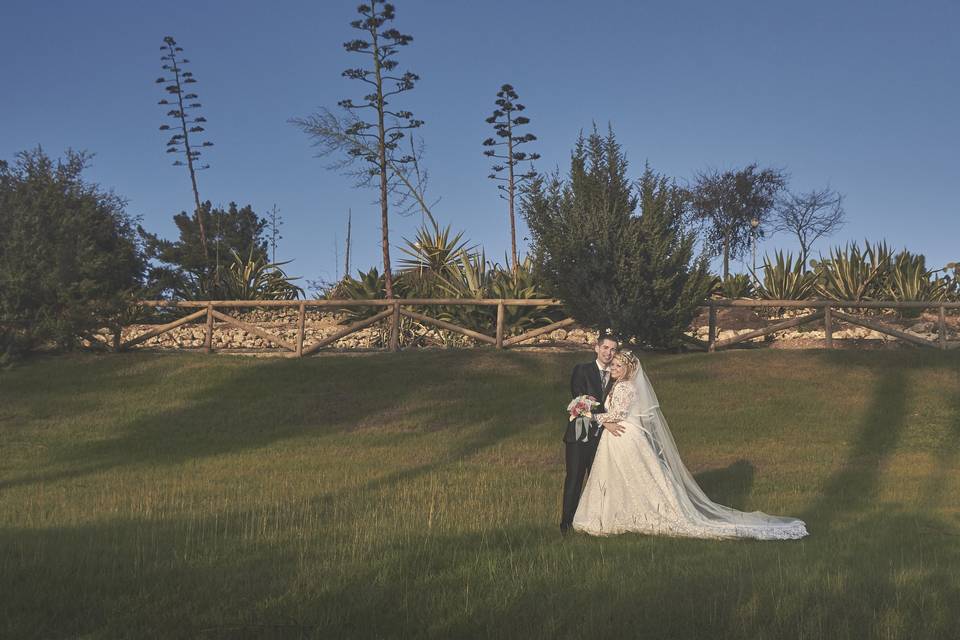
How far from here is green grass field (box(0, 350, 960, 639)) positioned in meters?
5.88

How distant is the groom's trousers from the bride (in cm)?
8

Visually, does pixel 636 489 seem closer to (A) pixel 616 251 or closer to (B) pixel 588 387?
(B) pixel 588 387

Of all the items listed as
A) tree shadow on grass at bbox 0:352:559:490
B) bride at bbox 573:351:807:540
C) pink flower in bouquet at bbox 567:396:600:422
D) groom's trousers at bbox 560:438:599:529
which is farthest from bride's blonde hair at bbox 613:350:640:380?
tree shadow on grass at bbox 0:352:559:490

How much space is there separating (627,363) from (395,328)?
1589 centimetres

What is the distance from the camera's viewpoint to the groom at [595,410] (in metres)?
8.71

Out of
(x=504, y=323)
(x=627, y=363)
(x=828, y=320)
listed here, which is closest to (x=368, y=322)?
(x=504, y=323)

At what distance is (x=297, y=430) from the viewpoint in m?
17.1

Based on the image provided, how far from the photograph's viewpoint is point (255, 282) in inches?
1284

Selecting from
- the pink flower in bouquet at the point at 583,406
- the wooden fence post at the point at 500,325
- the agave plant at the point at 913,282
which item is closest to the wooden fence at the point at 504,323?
the wooden fence post at the point at 500,325

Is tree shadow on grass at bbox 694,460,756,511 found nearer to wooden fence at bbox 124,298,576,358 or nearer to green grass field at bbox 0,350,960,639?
green grass field at bbox 0,350,960,639

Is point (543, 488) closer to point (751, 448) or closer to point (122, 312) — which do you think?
point (751, 448)

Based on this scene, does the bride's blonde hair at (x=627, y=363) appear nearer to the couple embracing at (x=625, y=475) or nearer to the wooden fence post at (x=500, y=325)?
the couple embracing at (x=625, y=475)

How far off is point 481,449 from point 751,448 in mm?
4387

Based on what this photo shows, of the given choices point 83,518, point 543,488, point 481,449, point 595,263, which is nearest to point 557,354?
point 595,263
